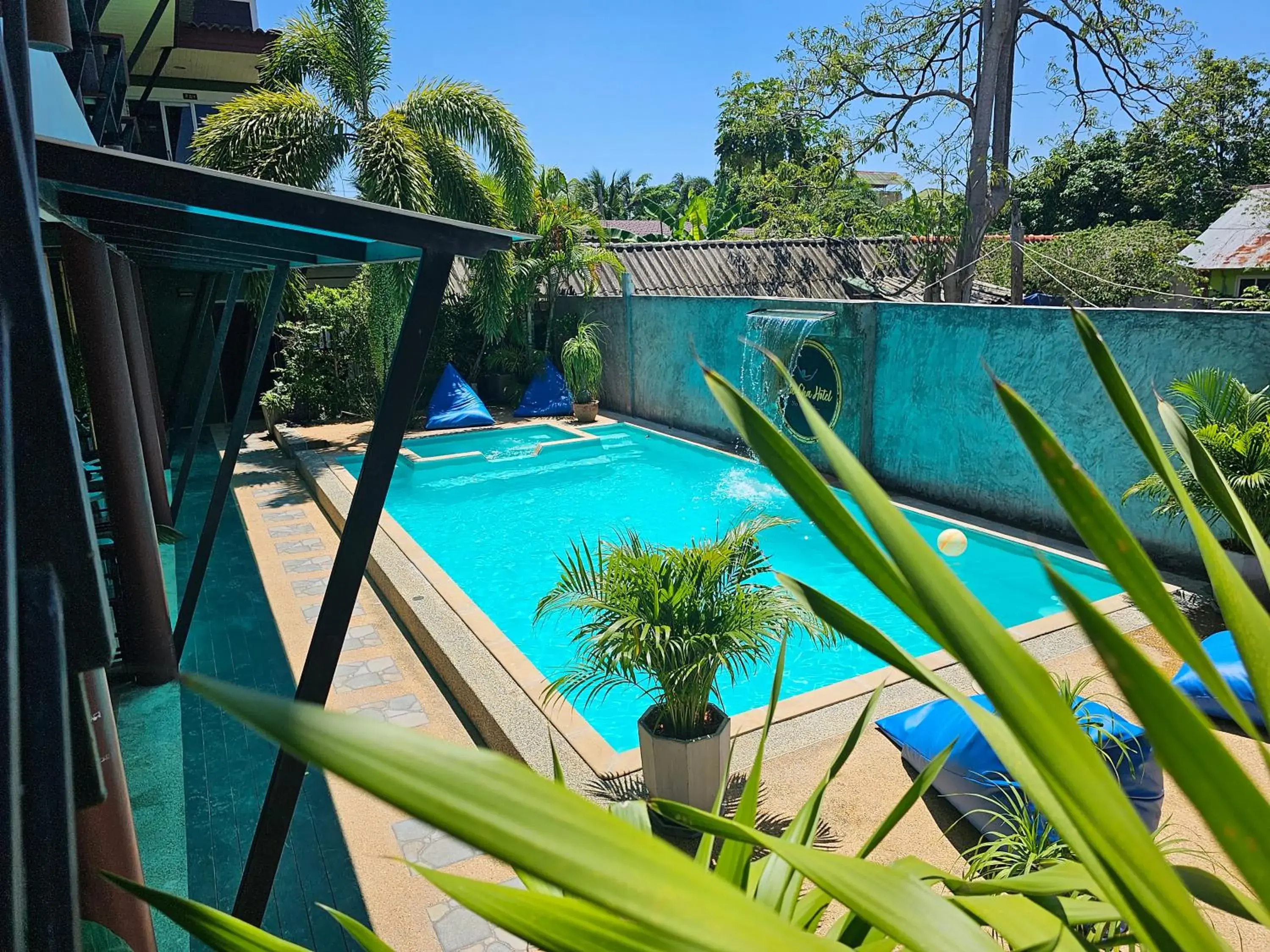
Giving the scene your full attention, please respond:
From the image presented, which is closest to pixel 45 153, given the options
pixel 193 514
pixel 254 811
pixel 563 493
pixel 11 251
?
pixel 11 251

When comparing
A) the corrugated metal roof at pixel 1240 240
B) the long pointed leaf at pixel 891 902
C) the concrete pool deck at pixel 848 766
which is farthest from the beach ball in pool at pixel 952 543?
the corrugated metal roof at pixel 1240 240

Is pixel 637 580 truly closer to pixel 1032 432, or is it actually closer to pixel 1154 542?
pixel 1032 432

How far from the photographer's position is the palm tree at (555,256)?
15891 mm

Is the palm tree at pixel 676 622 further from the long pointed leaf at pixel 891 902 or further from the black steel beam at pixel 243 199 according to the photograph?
the long pointed leaf at pixel 891 902

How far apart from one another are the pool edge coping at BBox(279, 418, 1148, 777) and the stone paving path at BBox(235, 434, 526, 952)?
18 cm

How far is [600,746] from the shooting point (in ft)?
15.1

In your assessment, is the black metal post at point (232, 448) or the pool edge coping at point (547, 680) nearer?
the pool edge coping at point (547, 680)

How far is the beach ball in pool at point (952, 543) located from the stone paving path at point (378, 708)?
506 centimetres

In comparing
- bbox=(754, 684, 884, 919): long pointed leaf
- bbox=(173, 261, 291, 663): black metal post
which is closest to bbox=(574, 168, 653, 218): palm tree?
bbox=(173, 261, 291, 663): black metal post

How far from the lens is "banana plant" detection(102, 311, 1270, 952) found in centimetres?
52

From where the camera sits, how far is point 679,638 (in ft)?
12.7

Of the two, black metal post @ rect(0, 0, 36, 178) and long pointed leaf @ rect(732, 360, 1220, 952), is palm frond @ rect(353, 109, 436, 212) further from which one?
long pointed leaf @ rect(732, 360, 1220, 952)

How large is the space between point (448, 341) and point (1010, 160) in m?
12.0

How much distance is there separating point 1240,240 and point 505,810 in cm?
2821
